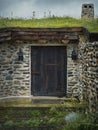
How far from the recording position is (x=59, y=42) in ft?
45.9

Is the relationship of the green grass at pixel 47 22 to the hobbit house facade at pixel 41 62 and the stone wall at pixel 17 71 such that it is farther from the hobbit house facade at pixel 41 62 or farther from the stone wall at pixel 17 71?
the stone wall at pixel 17 71

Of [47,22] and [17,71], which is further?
[47,22]

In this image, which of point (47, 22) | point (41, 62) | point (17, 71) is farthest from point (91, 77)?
point (47, 22)

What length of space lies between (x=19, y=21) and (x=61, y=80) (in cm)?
346

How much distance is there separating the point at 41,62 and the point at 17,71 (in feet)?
3.31

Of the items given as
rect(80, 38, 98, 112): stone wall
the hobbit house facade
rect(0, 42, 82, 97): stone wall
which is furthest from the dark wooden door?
rect(80, 38, 98, 112): stone wall

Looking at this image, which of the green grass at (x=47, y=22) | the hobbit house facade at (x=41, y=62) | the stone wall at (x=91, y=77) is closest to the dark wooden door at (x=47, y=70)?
the hobbit house facade at (x=41, y=62)

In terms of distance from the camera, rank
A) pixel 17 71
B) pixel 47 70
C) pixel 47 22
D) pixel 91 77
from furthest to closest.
A: pixel 47 22 < pixel 47 70 < pixel 17 71 < pixel 91 77

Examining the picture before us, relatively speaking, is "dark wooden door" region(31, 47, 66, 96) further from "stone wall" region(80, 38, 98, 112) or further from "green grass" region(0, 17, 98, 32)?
"stone wall" region(80, 38, 98, 112)

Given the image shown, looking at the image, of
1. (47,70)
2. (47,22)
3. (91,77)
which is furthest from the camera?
(47,22)

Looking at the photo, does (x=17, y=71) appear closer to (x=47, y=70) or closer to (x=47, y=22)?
(x=47, y=70)

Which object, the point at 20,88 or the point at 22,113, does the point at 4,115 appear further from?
the point at 20,88

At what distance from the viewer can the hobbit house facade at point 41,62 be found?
13.8 metres

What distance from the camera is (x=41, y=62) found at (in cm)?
1431
